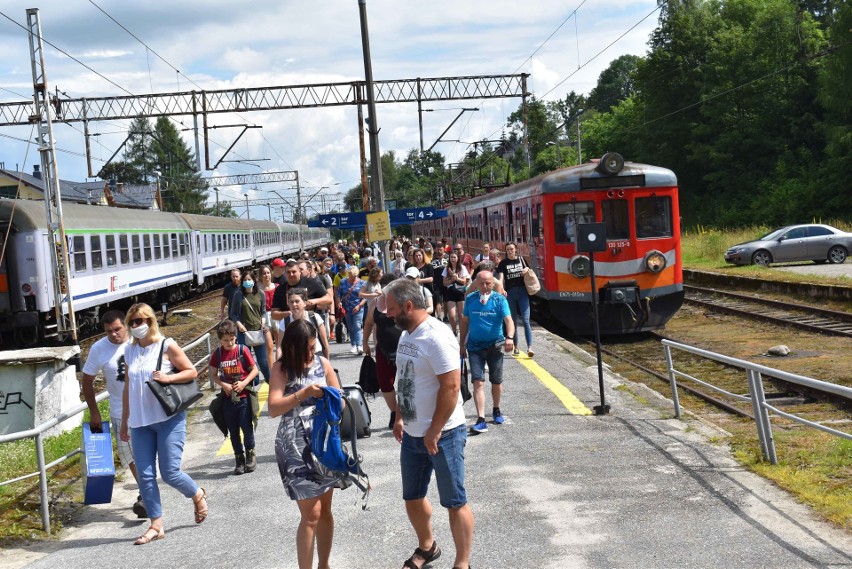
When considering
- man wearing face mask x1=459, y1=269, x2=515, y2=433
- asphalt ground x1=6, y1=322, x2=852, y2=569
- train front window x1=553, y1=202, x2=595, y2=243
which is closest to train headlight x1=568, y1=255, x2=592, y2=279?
train front window x1=553, y1=202, x2=595, y2=243

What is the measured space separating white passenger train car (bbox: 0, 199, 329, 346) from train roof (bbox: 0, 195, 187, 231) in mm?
20

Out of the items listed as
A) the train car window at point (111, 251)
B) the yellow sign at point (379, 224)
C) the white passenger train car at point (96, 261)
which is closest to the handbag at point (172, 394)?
the yellow sign at point (379, 224)

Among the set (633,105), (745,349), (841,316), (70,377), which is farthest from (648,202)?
(633,105)

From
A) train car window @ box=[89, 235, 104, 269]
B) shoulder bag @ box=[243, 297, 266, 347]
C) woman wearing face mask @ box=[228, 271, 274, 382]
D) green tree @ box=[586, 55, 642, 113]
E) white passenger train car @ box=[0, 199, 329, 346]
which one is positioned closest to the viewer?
shoulder bag @ box=[243, 297, 266, 347]

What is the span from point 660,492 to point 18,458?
6496mm

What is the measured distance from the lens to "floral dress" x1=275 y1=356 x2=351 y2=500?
5.23 metres

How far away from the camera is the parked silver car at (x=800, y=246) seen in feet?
96.8

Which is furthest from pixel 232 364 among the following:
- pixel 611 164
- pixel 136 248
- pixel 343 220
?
pixel 343 220

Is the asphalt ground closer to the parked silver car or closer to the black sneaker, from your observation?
the black sneaker

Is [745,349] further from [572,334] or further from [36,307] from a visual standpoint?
[36,307]

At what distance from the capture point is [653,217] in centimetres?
1738

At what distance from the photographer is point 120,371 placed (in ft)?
23.9

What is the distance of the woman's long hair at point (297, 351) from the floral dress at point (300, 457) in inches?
2.2

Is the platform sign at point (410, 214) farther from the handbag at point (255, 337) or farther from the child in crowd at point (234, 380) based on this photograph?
the child in crowd at point (234, 380)
